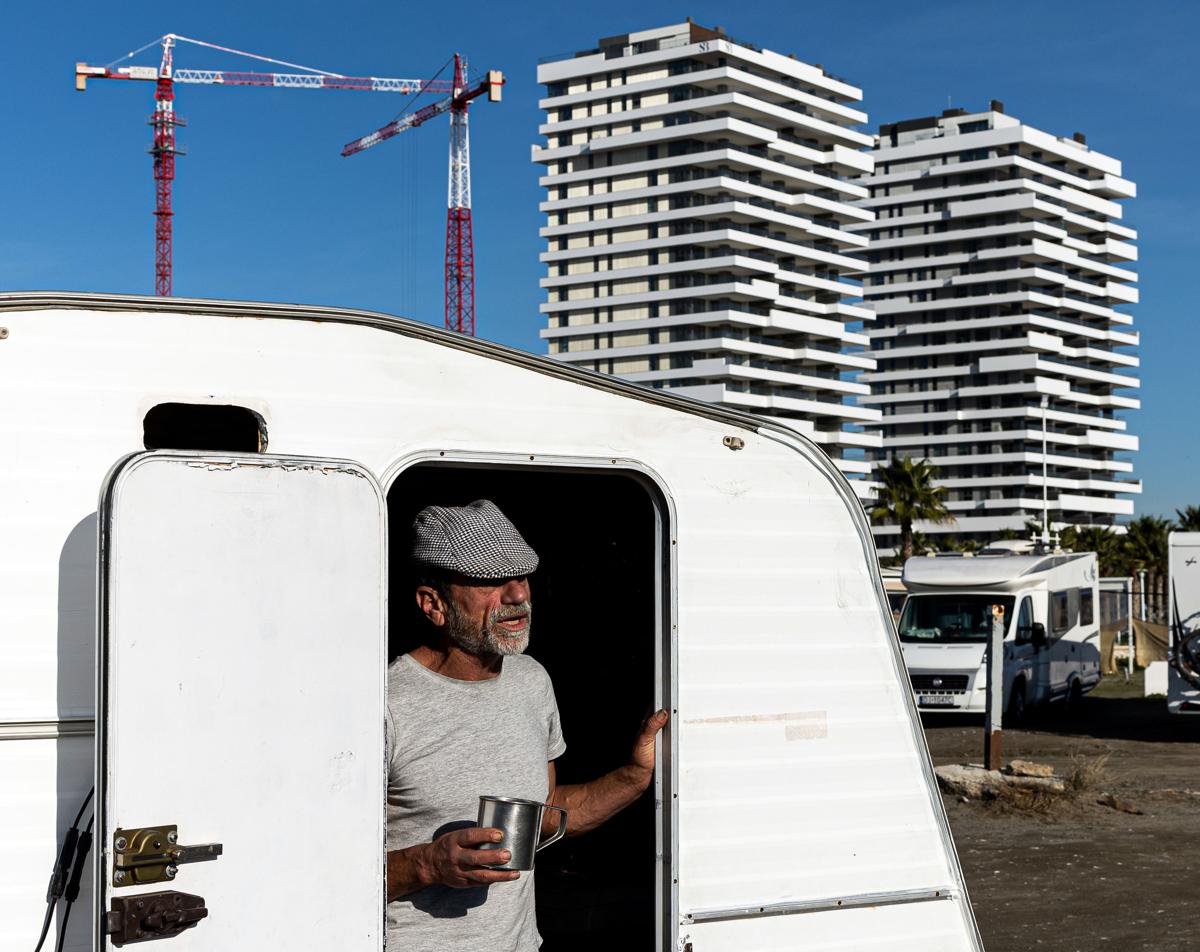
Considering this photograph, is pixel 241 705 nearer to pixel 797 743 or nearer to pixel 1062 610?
pixel 797 743

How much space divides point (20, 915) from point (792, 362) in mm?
109604

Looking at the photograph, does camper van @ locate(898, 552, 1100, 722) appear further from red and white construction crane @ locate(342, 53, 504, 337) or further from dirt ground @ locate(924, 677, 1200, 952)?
red and white construction crane @ locate(342, 53, 504, 337)

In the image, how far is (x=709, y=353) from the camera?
108m

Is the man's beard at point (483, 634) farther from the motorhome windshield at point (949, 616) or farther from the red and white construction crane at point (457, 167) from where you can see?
the red and white construction crane at point (457, 167)

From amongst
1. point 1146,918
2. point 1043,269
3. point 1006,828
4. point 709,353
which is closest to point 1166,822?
point 1006,828

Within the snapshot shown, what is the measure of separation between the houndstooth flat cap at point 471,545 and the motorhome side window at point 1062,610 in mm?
18584

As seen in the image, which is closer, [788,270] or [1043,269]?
[788,270]

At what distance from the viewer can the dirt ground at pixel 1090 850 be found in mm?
9289

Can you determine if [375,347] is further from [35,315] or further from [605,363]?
[605,363]

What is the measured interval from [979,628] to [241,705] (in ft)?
58.3

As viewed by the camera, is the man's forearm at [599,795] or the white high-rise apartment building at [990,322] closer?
the man's forearm at [599,795]

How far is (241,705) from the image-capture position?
3396 millimetres

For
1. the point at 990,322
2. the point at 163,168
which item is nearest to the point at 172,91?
the point at 163,168

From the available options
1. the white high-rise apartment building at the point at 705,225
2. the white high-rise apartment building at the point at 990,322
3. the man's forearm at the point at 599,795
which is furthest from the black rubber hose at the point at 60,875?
the white high-rise apartment building at the point at 990,322
